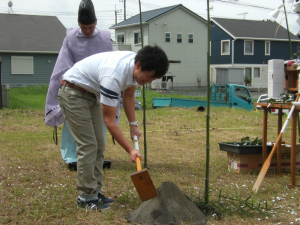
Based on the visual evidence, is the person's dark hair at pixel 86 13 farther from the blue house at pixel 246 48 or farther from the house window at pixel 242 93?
the blue house at pixel 246 48

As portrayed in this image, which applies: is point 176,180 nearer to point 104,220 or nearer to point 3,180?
point 104,220

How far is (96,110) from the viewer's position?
2.89 meters

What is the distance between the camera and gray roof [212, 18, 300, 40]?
108 ft

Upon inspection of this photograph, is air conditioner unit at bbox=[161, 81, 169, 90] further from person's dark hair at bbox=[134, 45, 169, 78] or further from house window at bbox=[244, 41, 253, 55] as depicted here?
person's dark hair at bbox=[134, 45, 169, 78]

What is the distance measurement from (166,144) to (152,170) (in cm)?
202

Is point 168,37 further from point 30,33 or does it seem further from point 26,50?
point 26,50

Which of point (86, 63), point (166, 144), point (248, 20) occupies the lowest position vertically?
point (166, 144)

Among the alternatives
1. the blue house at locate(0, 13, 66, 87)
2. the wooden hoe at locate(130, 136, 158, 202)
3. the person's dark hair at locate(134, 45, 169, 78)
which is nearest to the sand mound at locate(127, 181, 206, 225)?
the wooden hoe at locate(130, 136, 158, 202)

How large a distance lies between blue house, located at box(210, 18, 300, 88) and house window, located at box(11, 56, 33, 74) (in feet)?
57.7

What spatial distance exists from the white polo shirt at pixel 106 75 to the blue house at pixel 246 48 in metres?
→ 30.1

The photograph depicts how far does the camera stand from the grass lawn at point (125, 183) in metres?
2.63

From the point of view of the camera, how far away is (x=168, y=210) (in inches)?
101

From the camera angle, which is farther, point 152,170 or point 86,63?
point 152,170

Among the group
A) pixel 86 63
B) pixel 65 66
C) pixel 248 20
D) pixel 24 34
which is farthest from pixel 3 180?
pixel 248 20
